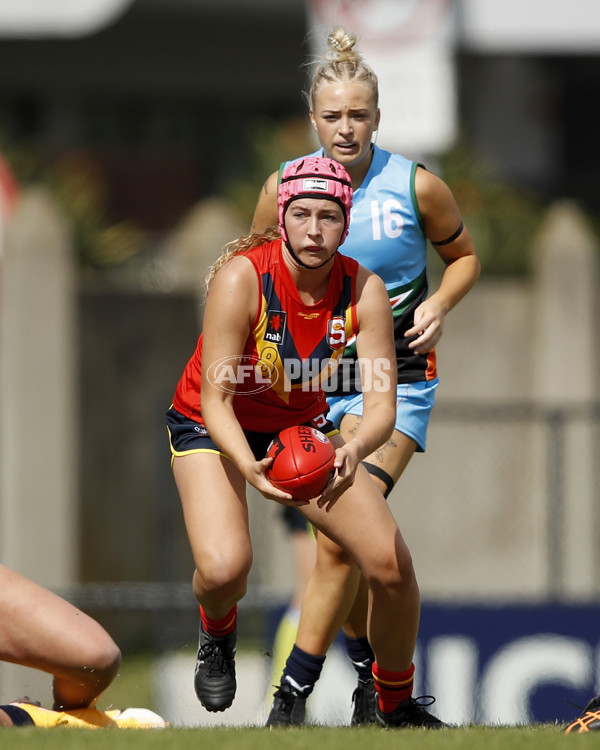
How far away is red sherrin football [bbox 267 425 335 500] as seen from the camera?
4332 millimetres

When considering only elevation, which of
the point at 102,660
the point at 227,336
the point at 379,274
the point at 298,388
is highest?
the point at 379,274

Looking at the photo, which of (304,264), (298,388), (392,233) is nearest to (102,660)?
(298,388)

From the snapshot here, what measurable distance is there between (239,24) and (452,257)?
14807mm

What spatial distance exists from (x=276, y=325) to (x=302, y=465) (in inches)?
22.9

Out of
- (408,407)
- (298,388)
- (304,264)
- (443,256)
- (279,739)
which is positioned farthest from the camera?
(443,256)

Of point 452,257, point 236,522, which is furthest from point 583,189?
point 236,522

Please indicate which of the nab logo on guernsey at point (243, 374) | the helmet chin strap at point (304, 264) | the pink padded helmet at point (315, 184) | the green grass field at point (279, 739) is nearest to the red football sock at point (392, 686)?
the green grass field at point (279, 739)

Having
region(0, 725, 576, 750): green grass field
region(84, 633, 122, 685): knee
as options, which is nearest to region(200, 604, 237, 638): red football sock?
region(84, 633, 122, 685): knee

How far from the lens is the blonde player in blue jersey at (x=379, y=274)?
16.7ft

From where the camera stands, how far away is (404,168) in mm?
5340

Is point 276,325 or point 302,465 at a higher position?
point 276,325

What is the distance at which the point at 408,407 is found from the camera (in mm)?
5449

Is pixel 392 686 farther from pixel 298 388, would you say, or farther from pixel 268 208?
pixel 268 208

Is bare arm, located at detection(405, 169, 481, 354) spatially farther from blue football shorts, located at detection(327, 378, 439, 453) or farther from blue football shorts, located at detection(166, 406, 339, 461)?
blue football shorts, located at detection(166, 406, 339, 461)
